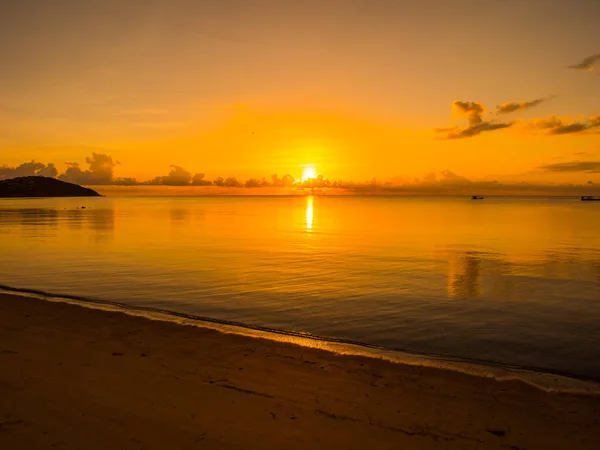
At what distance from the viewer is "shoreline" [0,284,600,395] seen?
10414mm

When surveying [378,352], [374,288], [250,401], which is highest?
[250,401]

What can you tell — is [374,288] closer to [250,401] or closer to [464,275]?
[464,275]

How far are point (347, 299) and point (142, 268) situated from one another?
47.9ft

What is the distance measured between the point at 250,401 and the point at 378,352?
16.9 ft

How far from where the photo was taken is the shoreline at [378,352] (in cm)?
1041

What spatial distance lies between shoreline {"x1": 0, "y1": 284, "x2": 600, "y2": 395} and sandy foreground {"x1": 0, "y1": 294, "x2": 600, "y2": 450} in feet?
1.77

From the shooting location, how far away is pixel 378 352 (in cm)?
1222

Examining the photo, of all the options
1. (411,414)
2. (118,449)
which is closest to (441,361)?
(411,414)

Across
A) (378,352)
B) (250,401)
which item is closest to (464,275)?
(378,352)

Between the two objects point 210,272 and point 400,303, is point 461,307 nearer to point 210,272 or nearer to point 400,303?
point 400,303

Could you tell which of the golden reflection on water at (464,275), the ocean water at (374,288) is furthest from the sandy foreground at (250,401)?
the golden reflection on water at (464,275)

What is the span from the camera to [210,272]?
2648 cm

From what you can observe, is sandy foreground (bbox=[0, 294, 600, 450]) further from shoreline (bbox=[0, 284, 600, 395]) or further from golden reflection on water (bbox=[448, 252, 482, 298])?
golden reflection on water (bbox=[448, 252, 482, 298])

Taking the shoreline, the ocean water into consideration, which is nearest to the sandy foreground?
the shoreline
